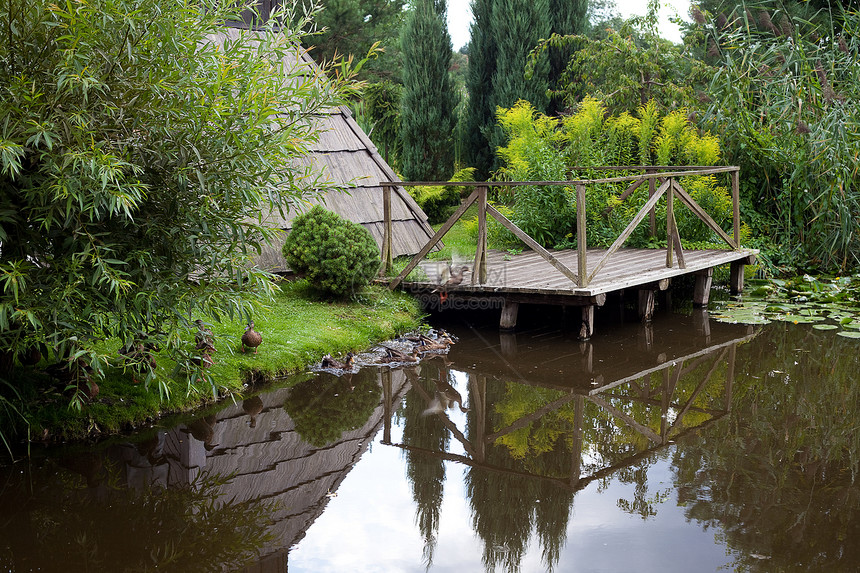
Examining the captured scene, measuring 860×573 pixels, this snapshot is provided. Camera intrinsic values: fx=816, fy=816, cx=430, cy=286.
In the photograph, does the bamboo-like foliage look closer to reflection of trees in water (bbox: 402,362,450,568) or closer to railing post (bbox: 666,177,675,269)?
railing post (bbox: 666,177,675,269)

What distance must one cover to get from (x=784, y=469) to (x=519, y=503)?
1.63 metres

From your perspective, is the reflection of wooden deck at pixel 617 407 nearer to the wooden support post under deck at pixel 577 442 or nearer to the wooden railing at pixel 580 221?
the wooden support post under deck at pixel 577 442

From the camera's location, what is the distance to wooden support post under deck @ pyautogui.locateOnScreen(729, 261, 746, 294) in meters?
10.1

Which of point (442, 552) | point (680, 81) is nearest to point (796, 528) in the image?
point (442, 552)

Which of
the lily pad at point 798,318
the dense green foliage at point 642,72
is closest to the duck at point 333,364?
the lily pad at point 798,318

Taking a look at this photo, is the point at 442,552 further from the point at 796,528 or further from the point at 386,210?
the point at 386,210

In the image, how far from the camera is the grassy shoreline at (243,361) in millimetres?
5141

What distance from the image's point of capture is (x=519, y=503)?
4371 mm

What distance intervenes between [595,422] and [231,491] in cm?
252

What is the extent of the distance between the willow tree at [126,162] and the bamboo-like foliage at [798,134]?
7314 mm

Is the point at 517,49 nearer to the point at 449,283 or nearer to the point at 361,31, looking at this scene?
the point at 361,31

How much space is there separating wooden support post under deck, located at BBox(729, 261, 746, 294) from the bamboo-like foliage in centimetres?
103

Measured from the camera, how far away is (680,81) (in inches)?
509

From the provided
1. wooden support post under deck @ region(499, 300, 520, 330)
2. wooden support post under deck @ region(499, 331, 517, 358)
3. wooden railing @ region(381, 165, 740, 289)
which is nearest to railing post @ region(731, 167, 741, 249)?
wooden railing @ region(381, 165, 740, 289)
